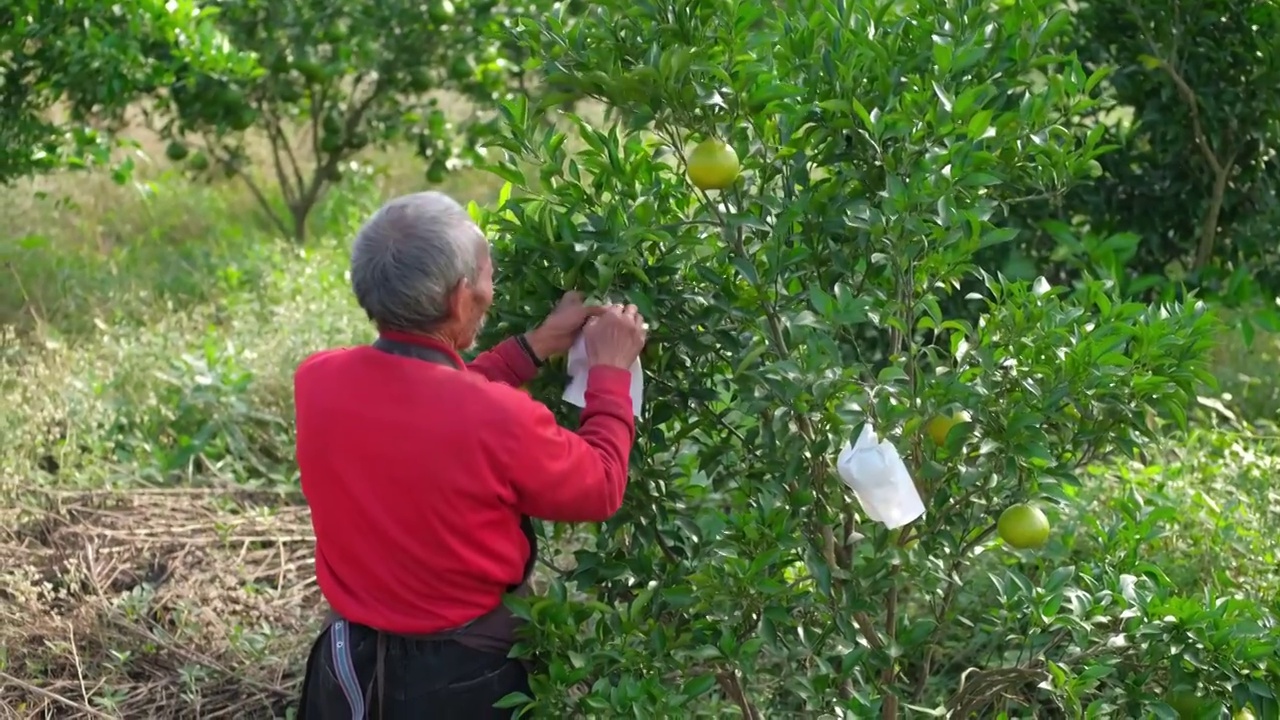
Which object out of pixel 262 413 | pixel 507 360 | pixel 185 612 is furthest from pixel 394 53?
pixel 507 360

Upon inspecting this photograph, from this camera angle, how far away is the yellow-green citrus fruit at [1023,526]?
7.74 feet

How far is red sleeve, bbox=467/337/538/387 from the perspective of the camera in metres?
2.38

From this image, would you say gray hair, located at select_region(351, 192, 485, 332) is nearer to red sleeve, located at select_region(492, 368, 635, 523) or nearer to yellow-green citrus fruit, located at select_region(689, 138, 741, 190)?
red sleeve, located at select_region(492, 368, 635, 523)

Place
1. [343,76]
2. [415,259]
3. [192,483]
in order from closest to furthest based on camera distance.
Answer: [415,259] < [192,483] < [343,76]

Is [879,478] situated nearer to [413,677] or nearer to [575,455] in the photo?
[575,455]

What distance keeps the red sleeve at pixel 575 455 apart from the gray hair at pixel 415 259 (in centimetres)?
20

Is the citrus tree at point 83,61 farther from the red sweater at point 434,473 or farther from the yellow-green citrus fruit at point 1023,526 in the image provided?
the yellow-green citrus fruit at point 1023,526

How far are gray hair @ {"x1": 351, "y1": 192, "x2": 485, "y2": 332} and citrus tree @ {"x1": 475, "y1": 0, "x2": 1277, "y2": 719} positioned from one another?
0.18 m

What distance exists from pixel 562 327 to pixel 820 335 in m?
0.41

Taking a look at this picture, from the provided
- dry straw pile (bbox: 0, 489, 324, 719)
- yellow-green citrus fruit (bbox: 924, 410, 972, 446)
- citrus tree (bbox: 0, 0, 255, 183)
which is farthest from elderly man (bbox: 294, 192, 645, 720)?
citrus tree (bbox: 0, 0, 255, 183)

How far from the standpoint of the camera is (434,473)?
7.11 feet

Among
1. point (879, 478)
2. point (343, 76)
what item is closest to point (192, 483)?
point (343, 76)

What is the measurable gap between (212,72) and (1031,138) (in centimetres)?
406

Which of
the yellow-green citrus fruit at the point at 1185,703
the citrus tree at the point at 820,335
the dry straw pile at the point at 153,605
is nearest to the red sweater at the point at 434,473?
the citrus tree at the point at 820,335
